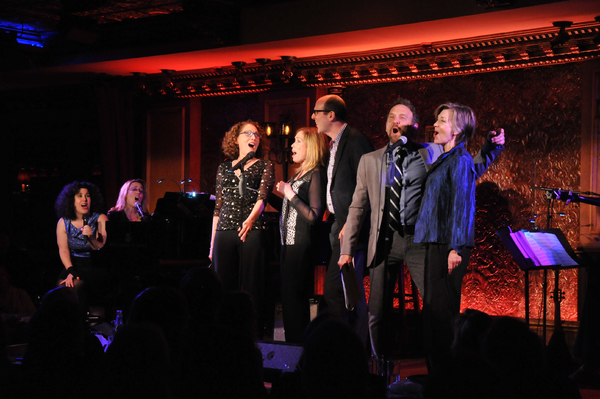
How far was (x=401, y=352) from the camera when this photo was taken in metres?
5.39

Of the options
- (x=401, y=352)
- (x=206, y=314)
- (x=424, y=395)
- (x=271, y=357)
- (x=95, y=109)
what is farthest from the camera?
(x=95, y=109)

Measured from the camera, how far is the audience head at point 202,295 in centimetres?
272

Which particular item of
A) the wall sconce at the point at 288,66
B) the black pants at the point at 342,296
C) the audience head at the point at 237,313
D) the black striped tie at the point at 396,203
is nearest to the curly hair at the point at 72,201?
the wall sconce at the point at 288,66

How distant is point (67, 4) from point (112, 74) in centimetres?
168

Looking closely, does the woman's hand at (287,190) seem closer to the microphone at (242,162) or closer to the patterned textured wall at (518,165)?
the microphone at (242,162)

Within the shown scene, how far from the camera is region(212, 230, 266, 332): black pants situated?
4.44 m

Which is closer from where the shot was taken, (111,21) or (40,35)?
(111,21)

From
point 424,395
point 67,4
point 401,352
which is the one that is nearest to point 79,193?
point 67,4

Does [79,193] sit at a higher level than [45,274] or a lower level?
higher

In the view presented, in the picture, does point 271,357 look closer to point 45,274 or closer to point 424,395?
point 424,395

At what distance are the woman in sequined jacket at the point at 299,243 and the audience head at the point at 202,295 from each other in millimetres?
1298

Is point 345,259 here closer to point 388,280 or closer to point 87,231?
point 388,280

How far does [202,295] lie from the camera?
9.04 feet

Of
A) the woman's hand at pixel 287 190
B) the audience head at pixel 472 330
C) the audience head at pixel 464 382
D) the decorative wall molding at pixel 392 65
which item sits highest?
the decorative wall molding at pixel 392 65
